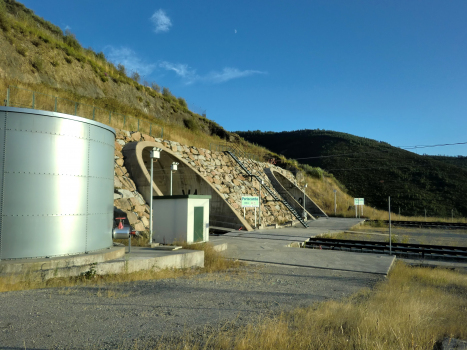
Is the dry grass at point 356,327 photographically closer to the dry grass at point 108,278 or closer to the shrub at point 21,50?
the dry grass at point 108,278

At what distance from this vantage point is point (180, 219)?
15.5 meters

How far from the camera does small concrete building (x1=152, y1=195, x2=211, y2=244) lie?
15448 millimetres

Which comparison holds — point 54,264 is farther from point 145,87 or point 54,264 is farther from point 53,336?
point 145,87

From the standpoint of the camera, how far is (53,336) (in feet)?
15.4

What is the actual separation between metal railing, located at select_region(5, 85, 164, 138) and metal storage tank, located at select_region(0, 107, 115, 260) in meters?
12.9

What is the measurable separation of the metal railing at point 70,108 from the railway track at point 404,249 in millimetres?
15426

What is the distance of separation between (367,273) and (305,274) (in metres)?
2.25

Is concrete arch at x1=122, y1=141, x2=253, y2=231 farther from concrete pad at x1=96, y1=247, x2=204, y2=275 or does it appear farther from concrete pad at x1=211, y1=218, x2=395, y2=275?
concrete pad at x1=96, y1=247, x2=204, y2=275

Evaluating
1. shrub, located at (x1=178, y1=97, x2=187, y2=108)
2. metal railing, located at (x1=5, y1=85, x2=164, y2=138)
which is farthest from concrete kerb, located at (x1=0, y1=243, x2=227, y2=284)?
shrub, located at (x1=178, y1=97, x2=187, y2=108)

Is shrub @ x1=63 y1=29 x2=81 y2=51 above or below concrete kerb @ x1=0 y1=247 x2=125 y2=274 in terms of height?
above

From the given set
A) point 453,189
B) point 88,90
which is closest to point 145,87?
point 88,90

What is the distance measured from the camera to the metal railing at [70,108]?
21.8 m

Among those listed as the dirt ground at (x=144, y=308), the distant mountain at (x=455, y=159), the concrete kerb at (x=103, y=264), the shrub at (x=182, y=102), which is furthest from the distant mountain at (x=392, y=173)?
the dirt ground at (x=144, y=308)

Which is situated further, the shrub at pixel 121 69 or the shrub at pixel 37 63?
the shrub at pixel 121 69
